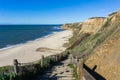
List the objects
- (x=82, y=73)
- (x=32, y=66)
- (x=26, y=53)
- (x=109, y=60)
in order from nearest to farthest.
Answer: (x=82, y=73) → (x=109, y=60) → (x=32, y=66) → (x=26, y=53)

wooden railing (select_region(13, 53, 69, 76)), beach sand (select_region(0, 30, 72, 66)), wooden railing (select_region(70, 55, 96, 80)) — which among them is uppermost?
wooden railing (select_region(70, 55, 96, 80))

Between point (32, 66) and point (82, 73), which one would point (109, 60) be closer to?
point (82, 73)

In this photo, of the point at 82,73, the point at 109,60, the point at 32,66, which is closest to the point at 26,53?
the point at 32,66

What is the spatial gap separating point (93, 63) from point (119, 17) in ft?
32.0

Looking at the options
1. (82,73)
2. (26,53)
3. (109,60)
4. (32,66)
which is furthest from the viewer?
(26,53)

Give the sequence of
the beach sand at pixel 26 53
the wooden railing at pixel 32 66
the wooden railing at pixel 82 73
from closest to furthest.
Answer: the wooden railing at pixel 82 73 < the wooden railing at pixel 32 66 < the beach sand at pixel 26 53

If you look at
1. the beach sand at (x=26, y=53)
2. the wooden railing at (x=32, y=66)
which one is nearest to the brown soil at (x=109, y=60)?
the wooden railing at (x=32, y=66)

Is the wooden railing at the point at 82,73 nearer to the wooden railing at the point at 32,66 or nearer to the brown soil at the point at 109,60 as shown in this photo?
the brown soil at the point at 109,60

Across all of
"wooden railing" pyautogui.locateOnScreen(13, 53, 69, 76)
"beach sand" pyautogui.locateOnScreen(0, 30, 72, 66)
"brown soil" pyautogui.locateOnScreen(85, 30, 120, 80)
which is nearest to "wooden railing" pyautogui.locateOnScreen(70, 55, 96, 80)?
"brown soil" pyautogui.locateOnScreen(85, 30, 120, 80)

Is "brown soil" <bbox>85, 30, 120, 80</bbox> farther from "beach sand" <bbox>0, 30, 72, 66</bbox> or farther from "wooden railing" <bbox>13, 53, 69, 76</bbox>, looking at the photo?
"beach sand" <bbox>0, 30, 72, 66</bbox>

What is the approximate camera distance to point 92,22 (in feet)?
147

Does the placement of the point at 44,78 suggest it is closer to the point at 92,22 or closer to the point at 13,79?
the point at 13,79

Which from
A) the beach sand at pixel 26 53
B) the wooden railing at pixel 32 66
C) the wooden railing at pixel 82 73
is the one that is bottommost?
the beach sand at pixel 26 53

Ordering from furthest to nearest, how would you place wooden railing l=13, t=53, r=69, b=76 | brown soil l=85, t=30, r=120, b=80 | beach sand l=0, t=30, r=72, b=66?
beach sand l=0, t=30, r=72, b=66 → wooden railing l=13, t=53, r=69, b=76 → brown soil l=85, t=30, r=120, b=80
